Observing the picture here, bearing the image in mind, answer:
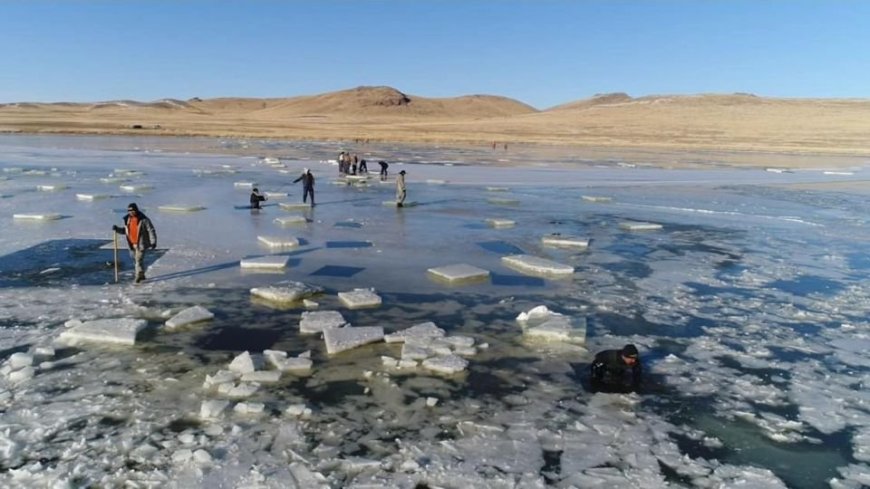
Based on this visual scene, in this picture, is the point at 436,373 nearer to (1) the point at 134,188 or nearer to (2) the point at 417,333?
(2) the point at 417,333

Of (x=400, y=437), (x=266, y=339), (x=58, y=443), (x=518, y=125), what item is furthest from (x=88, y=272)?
(x=518, y=125)

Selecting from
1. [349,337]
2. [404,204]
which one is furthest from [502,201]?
[349,337]

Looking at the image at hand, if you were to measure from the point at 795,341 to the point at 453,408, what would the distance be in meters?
5.03

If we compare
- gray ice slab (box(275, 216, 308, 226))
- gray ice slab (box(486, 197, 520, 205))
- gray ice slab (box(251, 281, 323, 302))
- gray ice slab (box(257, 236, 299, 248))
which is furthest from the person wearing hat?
gray ice slab (box(486, 197, 520, 205))

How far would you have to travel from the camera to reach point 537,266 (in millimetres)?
11586

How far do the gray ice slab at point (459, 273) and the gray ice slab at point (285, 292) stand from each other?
2.14m

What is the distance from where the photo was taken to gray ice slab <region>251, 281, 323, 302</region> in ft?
30.6

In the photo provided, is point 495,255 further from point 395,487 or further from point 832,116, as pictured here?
point 832,116

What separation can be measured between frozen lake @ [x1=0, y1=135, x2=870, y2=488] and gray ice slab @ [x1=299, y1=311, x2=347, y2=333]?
24 centimetres

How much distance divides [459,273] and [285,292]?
2988mm

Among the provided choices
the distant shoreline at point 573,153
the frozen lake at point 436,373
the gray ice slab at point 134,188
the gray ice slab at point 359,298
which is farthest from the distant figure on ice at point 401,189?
the distant shoreline at point 573,153

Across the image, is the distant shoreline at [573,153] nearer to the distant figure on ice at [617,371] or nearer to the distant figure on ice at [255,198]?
the distant figure on ice at [255,198]

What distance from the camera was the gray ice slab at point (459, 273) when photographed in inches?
418

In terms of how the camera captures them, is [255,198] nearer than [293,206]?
Yes
